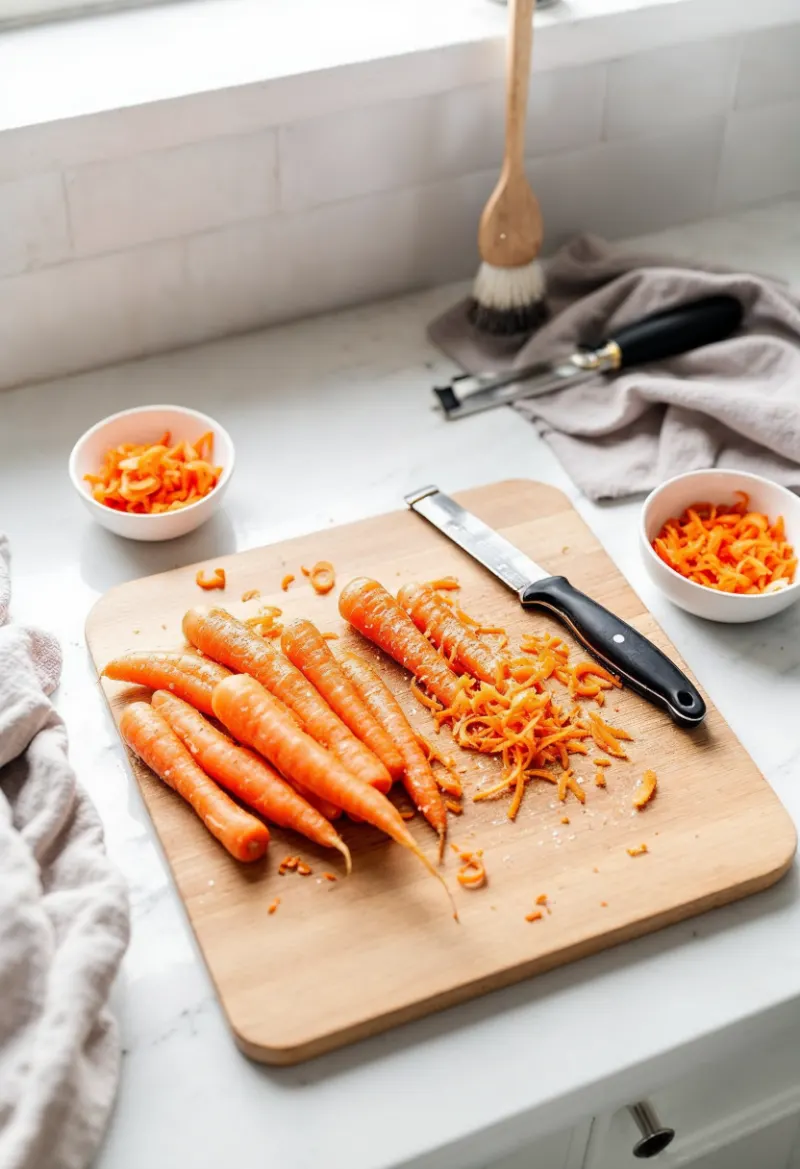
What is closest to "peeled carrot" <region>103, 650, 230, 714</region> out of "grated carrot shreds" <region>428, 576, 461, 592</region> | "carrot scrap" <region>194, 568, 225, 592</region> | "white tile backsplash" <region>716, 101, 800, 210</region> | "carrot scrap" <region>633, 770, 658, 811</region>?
"carrot scrap" <region>194, 568, 225, 592</region>

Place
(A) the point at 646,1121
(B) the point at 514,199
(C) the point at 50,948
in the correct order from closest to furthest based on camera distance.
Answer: (C) the point at 50,948
(A) the point at 646,1121
(B) the point at 514,199

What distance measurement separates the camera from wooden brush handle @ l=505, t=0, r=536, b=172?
137 centimetres

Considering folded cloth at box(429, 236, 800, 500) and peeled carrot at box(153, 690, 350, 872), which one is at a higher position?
folded cloth at box(429, 236, 800, 500)

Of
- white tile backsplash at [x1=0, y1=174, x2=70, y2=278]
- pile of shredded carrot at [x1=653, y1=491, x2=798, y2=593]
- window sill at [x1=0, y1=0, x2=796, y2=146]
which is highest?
window sill at [x1=0, y1=0, x2=796, y2=146]

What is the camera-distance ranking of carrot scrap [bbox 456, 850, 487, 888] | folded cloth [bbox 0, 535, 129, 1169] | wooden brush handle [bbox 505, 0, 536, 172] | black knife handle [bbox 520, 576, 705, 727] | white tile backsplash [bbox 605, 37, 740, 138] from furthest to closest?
white tile backsplash [bbox 605, 37, 740, 138] < wooden brush handle [bbox 505, 0, 536, 172] < black knife handle [bbox 520, 576, 705, 727] < carrot scrap [bbox 456, 850, 487, 888] < folded cloth [bbox 0, 535, 129, 1169]

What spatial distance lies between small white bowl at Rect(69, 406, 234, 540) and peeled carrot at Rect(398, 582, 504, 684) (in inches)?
9.5

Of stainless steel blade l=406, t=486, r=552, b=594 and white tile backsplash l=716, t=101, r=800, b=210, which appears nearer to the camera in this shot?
stainless steel blade l=406, t=486, r=552, b=594

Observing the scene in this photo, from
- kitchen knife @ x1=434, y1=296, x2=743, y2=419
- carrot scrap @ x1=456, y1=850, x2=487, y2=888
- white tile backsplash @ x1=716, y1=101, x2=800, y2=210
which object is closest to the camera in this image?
carrot scrap @ x1=456, y1=850, x2=487, y2=888

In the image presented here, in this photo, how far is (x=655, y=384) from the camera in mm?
1416

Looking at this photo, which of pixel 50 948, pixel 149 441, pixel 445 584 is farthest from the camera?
pixel 149 441

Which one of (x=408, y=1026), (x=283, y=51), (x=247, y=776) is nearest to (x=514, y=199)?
(x=283, y=51)

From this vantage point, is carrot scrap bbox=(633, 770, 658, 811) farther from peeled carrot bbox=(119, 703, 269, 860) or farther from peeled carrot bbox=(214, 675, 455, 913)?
peeled carrot bbox=(119, 703, 269, 860)

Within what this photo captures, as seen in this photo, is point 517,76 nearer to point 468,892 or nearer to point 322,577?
point 322,577

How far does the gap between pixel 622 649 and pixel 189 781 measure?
0.40 m
